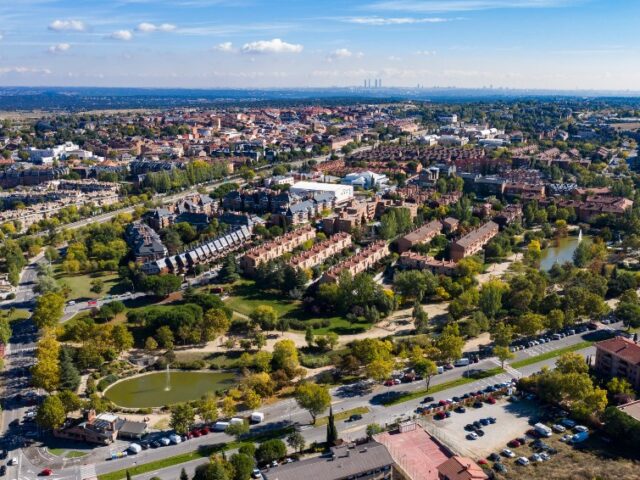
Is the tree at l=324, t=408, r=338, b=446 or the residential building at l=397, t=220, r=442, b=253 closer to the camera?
the tree at l=324, t=408, r=338, b=446

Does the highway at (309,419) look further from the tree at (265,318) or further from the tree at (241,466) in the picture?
the tree at (265,318)

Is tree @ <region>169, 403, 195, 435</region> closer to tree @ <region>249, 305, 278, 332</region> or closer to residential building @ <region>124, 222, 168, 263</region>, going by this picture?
tree @ <region>249, 305, 278, 332</region>

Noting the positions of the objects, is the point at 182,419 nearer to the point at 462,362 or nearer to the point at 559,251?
the point at 462,362

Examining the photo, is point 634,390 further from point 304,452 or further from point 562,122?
point 562,122

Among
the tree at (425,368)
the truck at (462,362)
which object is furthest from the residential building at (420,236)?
the tree at (425,368)

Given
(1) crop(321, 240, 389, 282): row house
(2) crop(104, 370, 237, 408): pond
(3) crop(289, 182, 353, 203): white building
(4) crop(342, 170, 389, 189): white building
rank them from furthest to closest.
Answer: (4) crop(342, 170, 389, 189): white building
(3) crop(289, 182, 353, 203): white building
(1) crop(321, 240, 389, 282): row house
(2) crop(104, 370, 237, 408): pond

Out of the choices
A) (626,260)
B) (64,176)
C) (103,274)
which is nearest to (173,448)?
(103,274)

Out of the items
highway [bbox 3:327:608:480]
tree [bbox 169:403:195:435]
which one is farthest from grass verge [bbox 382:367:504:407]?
tree [bbox 169:403:195:435]
